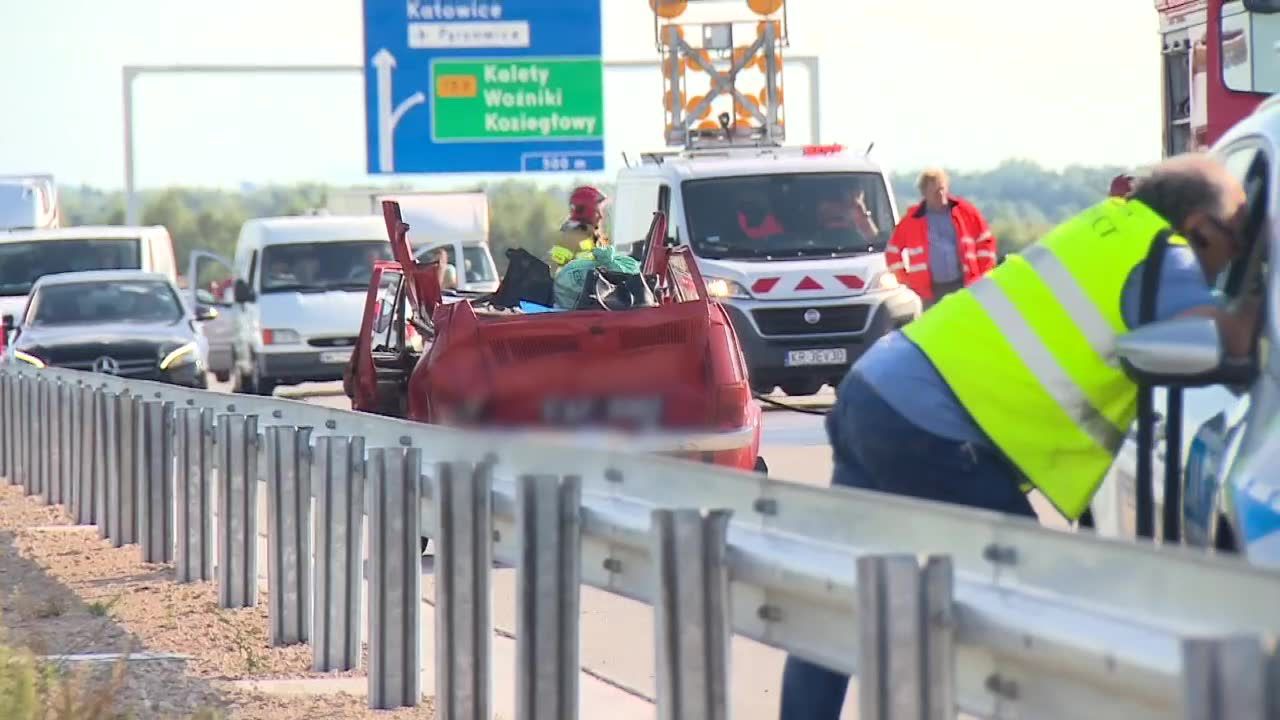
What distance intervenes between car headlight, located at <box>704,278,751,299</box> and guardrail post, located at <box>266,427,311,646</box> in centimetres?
1137

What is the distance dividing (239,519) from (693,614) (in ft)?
17.2

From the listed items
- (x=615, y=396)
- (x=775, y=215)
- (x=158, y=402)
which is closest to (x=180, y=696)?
(x=615, y=396)

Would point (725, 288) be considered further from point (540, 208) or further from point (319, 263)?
point (540, 208)

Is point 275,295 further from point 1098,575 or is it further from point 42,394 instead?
point 1098,575

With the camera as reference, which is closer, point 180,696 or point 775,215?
point 180,696

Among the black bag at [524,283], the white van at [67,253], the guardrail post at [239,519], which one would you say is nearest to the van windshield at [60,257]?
the white van at [67,253]

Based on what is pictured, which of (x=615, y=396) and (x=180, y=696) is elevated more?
(x=615, y=396)

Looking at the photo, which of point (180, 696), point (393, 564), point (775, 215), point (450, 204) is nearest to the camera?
point (393, 564)

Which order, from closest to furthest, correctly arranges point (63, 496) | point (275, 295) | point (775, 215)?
point (63, 496)
point (775, 215)
point (275, 295)

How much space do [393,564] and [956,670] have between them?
3.51 meters

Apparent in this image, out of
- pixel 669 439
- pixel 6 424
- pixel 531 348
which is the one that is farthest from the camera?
pixel 6 424

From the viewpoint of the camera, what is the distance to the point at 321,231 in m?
28.1

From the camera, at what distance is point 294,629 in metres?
9.32

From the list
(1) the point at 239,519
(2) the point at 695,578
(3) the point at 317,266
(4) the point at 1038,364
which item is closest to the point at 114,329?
(3) the point at 317,266
